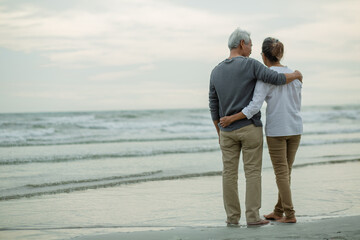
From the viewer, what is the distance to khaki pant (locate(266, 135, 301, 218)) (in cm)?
396

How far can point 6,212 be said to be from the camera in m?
5.00

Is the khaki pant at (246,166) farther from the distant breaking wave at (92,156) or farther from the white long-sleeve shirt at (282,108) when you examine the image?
the distant breaking wave at (92,156)

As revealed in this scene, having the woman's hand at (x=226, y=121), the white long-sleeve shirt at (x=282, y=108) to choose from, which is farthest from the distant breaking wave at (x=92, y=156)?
the white long-sleeve shirt at (x=282, y=108)

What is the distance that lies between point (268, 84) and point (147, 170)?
4796mm

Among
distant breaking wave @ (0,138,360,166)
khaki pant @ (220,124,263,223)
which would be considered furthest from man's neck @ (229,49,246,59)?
distant breaking wave @ (0,138,360,166)

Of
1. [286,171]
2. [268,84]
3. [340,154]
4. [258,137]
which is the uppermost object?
[268,84]

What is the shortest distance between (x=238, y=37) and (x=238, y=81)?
40 centimetres

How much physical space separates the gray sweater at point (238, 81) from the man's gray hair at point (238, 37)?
14 centimetres

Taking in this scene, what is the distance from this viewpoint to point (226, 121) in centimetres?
394

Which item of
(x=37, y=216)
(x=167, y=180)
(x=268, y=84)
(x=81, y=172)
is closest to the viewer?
(x=268, y=84)

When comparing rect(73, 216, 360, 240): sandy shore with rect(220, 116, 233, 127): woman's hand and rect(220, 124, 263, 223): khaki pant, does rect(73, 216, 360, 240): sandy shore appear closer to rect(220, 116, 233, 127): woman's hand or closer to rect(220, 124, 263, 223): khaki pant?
rect(220, 124, 263, 223): khaki pant

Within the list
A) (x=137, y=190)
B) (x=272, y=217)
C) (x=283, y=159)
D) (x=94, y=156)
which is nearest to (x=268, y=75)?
(x=283, y=159)

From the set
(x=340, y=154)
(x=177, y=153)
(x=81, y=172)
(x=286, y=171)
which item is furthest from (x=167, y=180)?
(x=340, y=154)

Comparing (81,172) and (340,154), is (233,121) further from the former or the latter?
(340,154)
